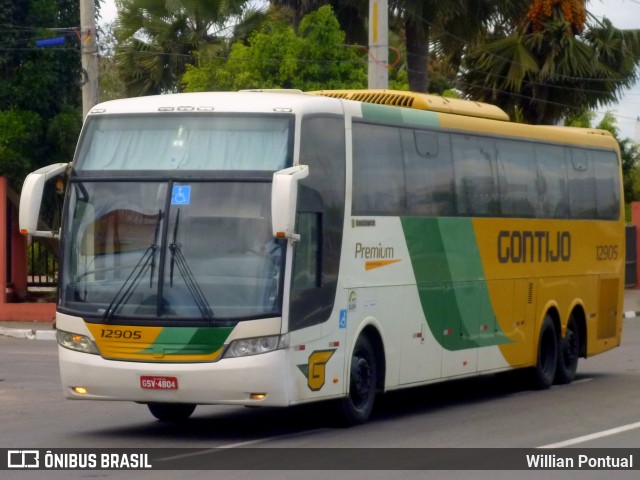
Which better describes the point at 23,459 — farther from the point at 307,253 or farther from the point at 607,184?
the point at 607,184

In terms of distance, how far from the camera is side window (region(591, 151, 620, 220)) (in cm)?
1862

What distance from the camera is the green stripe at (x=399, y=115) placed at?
1320cm

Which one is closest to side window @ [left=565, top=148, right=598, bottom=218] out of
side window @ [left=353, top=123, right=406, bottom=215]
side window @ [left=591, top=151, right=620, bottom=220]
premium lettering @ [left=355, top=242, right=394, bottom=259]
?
side window @ [left=591, top=151, right=620, bottom=220]

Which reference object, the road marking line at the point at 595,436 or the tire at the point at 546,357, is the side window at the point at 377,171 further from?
the tire at the point at 546,357

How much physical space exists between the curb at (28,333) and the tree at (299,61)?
7.55 meters

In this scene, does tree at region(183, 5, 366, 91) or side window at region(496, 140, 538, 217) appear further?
tree at region(183, 5, 366, 91)

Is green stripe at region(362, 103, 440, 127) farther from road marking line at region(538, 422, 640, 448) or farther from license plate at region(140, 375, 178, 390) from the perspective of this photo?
road marking line at region(538, 422, 640, 448)

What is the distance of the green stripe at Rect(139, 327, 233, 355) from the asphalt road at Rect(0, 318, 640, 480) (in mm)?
852

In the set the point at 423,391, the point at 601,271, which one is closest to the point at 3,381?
the point at 423,391

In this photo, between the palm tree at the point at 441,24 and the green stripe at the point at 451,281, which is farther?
the palm tree at the point at 441,24

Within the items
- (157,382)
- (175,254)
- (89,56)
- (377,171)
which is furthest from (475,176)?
(89,56)

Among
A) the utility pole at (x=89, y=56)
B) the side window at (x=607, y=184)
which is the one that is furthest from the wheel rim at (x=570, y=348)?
the utility pole at (x=89, y=56)

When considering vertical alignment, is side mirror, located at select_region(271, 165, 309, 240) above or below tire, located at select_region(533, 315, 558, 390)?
above

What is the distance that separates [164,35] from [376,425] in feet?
74.1
